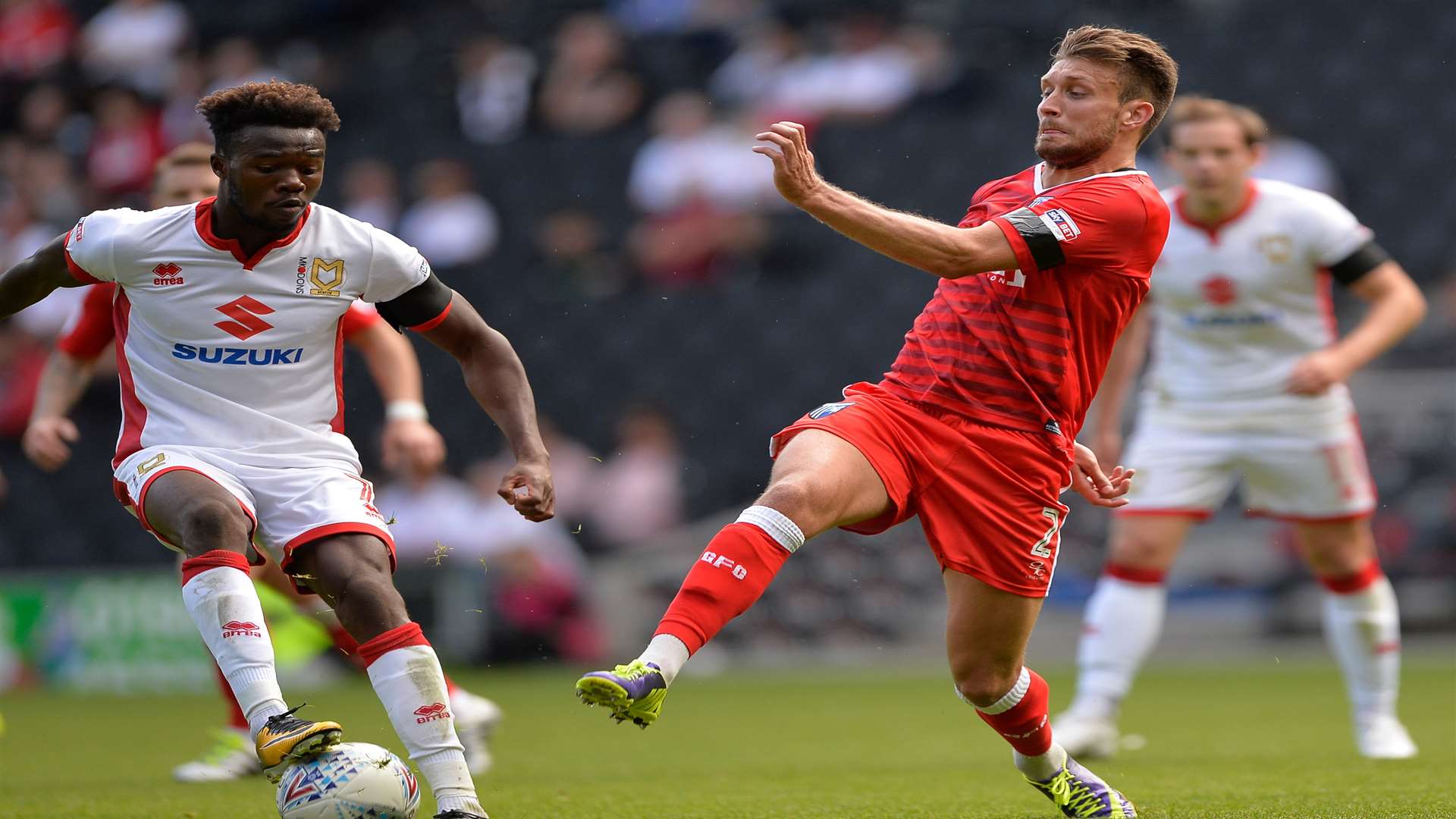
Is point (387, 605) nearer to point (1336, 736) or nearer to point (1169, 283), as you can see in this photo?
point (1169, 283)

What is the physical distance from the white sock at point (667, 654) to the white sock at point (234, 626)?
0.90 metres

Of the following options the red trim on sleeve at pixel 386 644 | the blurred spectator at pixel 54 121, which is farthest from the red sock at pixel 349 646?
the blurred spectator at pixel 54 121

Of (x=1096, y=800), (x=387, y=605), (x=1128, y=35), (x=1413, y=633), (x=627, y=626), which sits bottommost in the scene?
(x=627, y=626)

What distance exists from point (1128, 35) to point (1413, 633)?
27.9ft

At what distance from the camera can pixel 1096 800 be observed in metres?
4.92

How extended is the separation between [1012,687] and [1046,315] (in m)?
1.01

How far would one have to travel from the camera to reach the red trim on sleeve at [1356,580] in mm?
6992

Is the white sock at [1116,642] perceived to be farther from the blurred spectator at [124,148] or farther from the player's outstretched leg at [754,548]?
the blurred spectator at [124,148]

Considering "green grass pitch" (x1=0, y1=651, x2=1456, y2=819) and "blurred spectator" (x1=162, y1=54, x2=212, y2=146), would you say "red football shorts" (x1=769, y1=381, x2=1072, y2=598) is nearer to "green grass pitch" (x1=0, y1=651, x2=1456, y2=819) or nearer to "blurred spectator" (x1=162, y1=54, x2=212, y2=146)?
"green grass pitch" (x1=0, y1=651, x2=1456, y2=819)

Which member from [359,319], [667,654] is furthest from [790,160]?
[359,319]

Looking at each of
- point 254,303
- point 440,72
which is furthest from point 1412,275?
point 254,303

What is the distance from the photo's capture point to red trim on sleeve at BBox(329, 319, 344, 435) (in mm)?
4832

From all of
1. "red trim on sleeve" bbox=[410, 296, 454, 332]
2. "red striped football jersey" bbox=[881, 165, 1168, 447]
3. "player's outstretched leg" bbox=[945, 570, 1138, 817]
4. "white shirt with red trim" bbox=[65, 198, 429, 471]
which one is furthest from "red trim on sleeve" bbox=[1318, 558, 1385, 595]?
"white shirt with red trim" bbox=[65, 198, 429, 471]

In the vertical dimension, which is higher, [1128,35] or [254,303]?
[1128,35]
